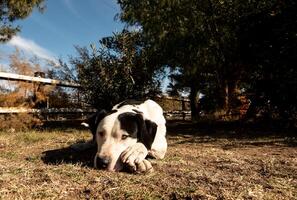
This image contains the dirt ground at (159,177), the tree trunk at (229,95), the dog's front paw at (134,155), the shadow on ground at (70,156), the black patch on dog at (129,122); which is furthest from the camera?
the tree trunk at (229,95)

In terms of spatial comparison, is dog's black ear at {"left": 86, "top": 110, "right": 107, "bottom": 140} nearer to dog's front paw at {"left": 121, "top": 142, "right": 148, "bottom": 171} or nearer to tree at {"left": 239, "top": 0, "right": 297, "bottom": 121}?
dog's front paw at {"left": 121, "top": 142, "right": 148, "bottom": 171}

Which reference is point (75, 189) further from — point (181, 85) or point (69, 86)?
point (181, 85)

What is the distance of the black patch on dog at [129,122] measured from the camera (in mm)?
5215

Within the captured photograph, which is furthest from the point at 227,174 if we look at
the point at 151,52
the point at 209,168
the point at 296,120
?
the point at 151,52

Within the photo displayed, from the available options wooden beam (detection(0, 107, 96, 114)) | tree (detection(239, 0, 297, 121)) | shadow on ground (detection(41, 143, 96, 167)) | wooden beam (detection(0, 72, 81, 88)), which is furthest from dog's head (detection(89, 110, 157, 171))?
tree (detection(239, 0, 297, 121))

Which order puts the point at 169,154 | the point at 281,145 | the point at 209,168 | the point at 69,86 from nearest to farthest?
the point at 209,168
the point at 169,154
the point at 281,145
the point at 69,86

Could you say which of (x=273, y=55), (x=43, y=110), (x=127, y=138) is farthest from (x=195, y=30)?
(x=127, y=138)

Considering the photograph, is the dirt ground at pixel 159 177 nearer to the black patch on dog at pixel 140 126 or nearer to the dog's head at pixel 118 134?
the dog's head at pixel 118 134

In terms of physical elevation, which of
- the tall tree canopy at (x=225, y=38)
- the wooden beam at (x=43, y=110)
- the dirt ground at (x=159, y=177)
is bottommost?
the dirt ground at (x=159, y=177)

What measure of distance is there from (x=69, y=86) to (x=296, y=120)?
6.57 m

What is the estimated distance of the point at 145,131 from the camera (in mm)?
5305

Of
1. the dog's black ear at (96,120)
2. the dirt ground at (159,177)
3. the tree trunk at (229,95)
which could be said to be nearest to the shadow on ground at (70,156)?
the dirt ground at (159,177)

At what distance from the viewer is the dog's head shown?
4.78 metres

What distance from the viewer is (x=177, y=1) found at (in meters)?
15.1
